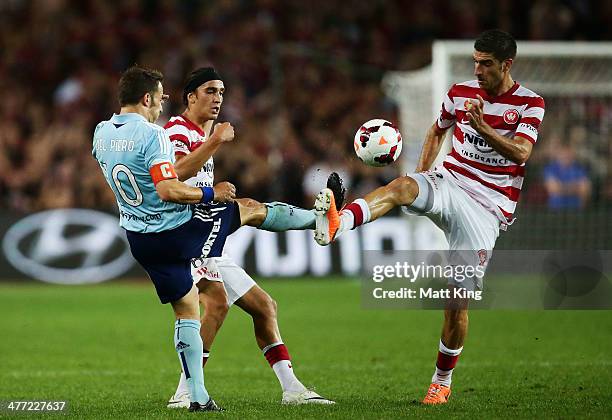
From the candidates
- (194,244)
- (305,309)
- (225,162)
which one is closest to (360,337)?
(305,309)

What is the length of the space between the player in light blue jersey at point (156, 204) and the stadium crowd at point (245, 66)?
1077 centimetres

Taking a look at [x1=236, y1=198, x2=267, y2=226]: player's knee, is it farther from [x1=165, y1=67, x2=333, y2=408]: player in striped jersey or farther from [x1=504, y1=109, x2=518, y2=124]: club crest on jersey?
[x1=504, y1=109, x2=518, y2=124]: club crest on jersey

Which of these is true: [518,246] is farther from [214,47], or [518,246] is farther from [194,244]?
[194,244]

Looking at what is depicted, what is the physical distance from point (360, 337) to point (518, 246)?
5.24 metres

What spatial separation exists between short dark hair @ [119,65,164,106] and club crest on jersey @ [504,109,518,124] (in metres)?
2.49

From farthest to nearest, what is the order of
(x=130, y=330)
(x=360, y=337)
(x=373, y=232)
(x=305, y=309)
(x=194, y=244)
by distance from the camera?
(x=373, y=232), (x=305, y=309), (x=130, y=330), (x=360, y=337), (x=194, y=244)

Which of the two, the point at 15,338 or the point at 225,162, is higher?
the point at 225,162

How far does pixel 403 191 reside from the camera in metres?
7.31

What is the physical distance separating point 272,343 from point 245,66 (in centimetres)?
1354

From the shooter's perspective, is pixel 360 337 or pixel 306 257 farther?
pixel 306 257

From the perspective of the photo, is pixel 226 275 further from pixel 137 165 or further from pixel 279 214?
pixel 137 165

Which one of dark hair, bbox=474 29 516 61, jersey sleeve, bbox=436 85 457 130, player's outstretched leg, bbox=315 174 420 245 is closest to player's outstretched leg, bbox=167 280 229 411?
player's outstretched leg, bbox=315 174 420 245

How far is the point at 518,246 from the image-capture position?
1612 cm

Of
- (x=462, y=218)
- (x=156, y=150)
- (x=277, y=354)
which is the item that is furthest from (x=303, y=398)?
(x=156, y=150)
